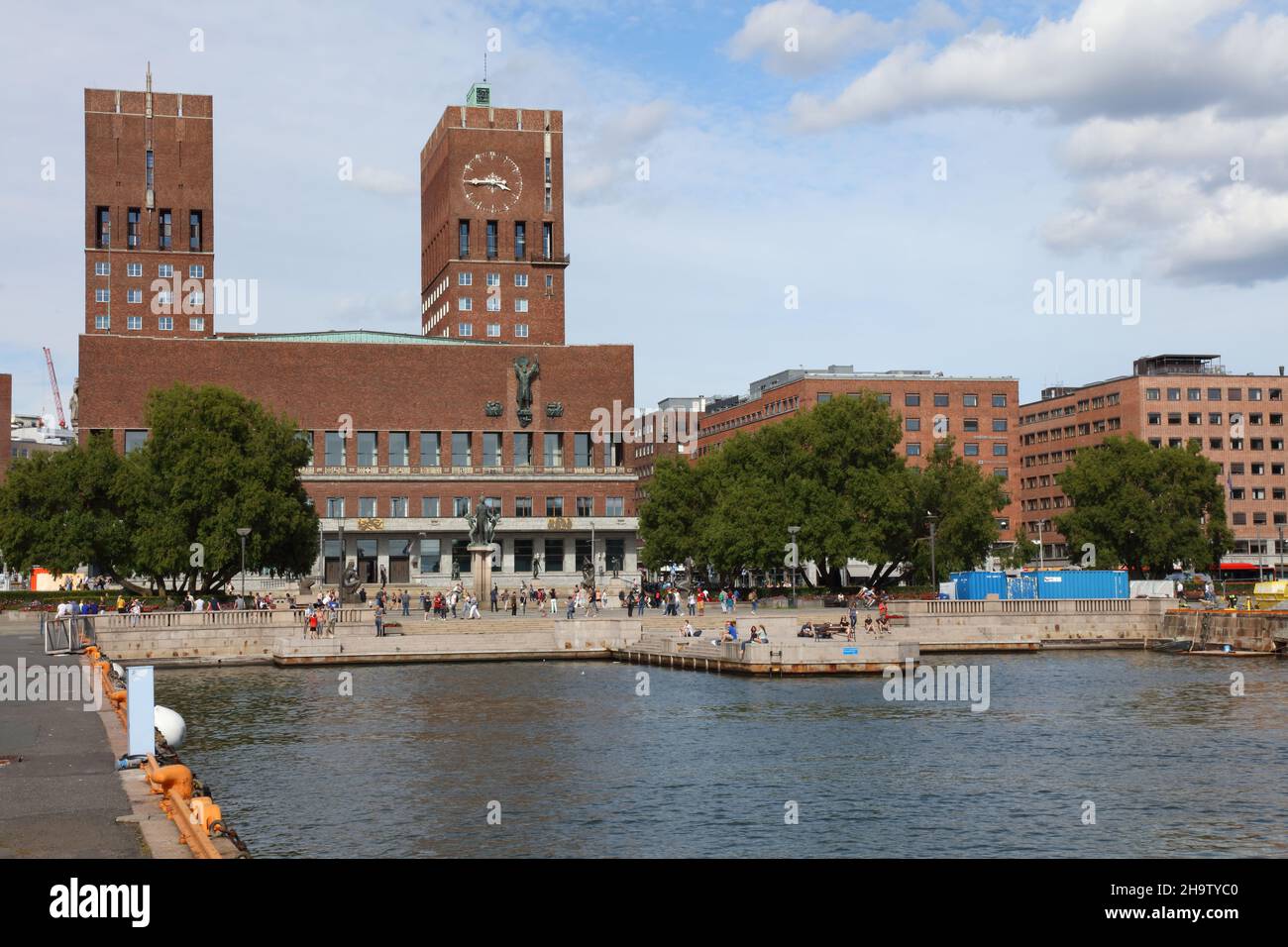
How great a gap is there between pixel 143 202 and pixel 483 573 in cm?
8616

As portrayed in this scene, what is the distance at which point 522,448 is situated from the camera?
464 feet

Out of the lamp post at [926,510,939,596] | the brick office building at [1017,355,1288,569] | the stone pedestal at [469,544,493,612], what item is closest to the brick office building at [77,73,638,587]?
the lamp post at [926,510,939,596]

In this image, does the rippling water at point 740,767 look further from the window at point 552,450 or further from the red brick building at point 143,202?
the red brick building at point 143,202

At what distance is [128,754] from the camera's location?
91.1 feet

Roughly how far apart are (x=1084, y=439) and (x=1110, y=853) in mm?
157712

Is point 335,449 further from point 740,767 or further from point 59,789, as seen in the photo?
point 59,789

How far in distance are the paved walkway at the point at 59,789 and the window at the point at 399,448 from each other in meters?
98.9

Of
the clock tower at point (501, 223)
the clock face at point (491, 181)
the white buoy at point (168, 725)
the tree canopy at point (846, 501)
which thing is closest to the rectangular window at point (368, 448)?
the clock tower at point (501, 223)

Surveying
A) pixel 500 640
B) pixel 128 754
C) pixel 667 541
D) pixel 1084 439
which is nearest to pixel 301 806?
pixel 128 754

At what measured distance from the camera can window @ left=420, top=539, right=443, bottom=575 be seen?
13550 centimetres

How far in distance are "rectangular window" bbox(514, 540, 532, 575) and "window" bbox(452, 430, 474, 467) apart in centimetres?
959

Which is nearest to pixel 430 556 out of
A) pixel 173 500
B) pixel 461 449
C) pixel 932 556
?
pixel 461 449

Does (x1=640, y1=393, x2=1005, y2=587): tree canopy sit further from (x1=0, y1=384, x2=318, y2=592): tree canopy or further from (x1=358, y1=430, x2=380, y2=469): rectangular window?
(x1=358, y1=430, x2=380, y2=469): rectangular window

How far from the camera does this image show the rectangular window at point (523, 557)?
452ft
